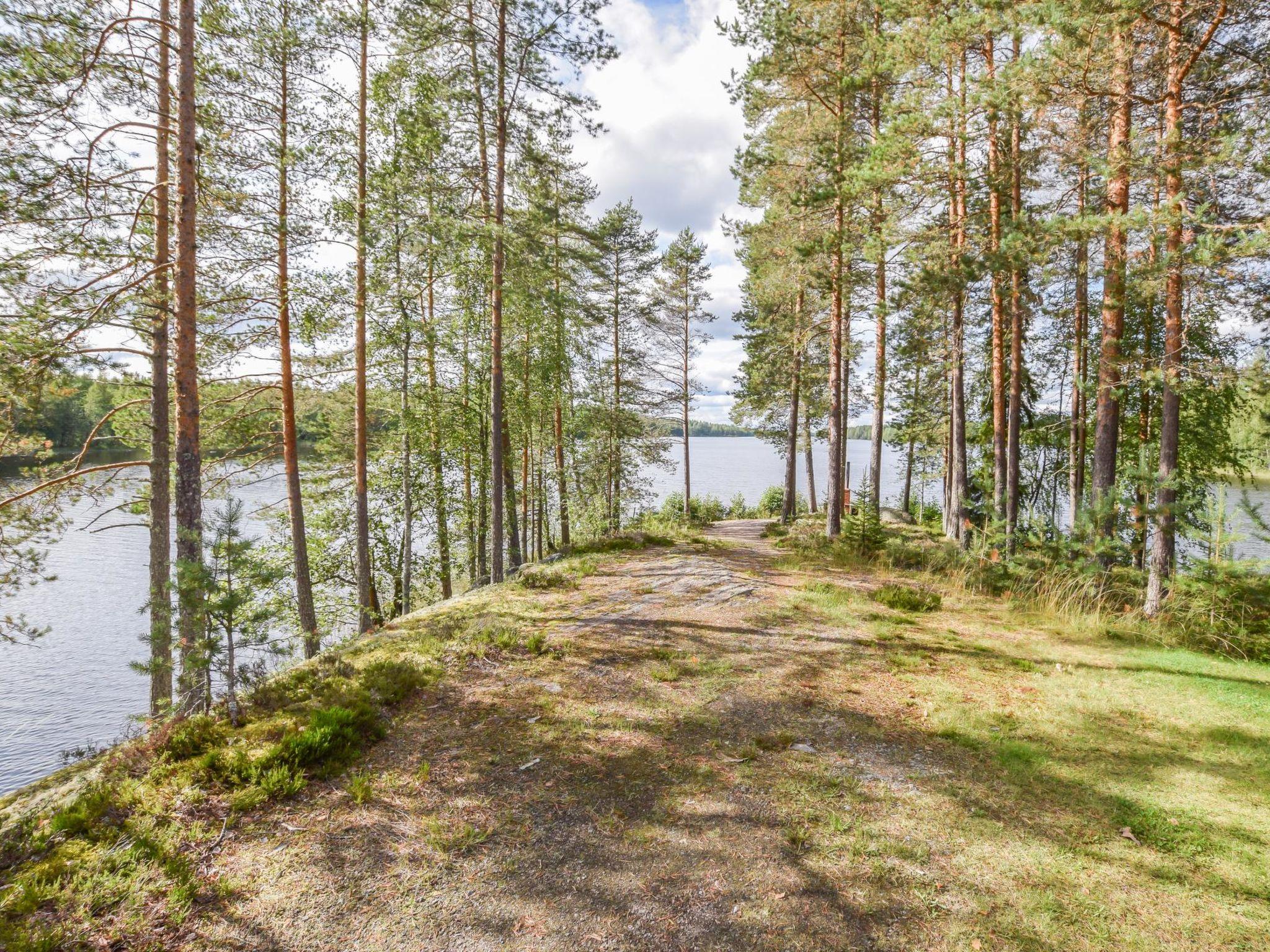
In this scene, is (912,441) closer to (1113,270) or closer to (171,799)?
(1113,270)

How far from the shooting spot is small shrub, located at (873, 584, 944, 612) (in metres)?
7.79

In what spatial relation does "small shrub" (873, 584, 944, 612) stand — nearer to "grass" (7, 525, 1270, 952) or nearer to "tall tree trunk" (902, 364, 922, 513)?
"grass" (7, 525, 1270, 952)

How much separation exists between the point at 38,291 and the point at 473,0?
7995mm

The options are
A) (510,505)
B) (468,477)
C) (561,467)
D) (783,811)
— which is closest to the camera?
(783,811)

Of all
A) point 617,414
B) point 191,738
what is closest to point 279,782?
point 191,738

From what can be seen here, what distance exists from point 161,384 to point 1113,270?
44.3ft

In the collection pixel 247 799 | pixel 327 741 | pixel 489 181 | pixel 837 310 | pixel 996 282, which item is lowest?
pixel 247 799

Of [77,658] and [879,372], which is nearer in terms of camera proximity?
[879,372]

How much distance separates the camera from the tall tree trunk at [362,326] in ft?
30.0

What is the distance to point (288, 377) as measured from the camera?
9.41 meters

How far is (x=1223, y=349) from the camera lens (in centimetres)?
1088

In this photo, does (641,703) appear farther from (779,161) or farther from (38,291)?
(779,161)

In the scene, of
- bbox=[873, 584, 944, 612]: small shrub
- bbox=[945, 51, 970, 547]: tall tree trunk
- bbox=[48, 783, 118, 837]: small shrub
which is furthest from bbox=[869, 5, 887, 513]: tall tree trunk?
bbox=[48, 783, 118, 837]: small shrub

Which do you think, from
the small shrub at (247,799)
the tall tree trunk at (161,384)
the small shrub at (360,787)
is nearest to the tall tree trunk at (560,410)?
the tall tree trunk at (161,384)
